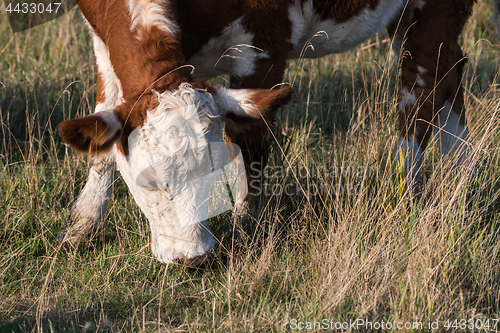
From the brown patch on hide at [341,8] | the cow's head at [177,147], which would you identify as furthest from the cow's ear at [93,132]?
the brown patch on hide at [341,8]

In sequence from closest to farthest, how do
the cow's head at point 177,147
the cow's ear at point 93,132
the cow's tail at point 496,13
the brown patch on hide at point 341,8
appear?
the cow's ear at point 93,132 < the cow's head at point 177,147 < the brown patch on hide at point 341,8 < the cow's tail at point 496,13

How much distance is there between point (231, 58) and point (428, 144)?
1895mm

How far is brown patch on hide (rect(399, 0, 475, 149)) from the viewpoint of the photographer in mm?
3852

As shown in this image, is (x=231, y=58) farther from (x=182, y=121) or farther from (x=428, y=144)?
(x=428, y=144)

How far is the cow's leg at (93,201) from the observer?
3473mm

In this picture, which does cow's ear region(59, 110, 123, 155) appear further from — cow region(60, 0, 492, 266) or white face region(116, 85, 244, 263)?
white face region(116, 85, 244, 263)

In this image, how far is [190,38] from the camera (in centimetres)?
306

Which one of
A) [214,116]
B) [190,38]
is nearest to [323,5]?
[190,38]

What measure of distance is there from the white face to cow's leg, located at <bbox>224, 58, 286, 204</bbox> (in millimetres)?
711

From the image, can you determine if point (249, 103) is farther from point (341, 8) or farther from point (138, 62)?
point (341, 8)

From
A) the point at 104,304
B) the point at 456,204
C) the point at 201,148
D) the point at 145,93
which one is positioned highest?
the point at 145,93

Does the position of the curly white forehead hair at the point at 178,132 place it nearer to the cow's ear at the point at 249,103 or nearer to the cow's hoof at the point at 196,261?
the cow's ear at the point at 249,103

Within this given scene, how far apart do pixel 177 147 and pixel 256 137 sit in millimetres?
1105

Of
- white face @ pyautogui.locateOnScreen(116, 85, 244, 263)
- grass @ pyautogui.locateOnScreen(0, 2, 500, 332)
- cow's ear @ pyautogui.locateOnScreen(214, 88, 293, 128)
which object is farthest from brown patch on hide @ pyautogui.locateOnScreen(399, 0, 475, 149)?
white face @ pyautogui.locateOnScreen(116, 85, 244, 263)
